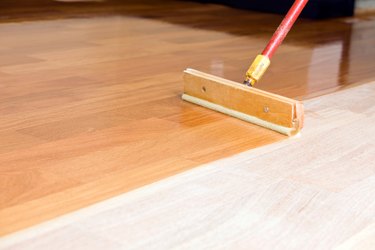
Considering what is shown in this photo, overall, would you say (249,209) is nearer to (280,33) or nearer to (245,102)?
(245,102)

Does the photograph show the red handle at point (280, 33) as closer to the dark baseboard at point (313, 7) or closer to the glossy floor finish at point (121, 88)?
the glossy floor finish at point (121, 88)

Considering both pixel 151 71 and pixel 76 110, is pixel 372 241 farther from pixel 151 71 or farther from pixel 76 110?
pixel 151 71

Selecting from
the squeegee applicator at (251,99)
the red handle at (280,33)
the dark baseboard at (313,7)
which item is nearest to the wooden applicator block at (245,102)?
the squeegee applicator at (251,99)

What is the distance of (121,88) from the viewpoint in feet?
5.08

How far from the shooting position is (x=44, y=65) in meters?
1.76

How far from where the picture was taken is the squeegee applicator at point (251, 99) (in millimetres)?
1226

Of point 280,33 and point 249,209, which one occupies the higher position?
point 280,33

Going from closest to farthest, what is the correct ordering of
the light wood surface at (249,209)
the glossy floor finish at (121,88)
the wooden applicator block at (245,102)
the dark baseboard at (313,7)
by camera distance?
1. the light wood surface at (249,209)
2. the glossy floor finish at (121,88)
3. the wooden applicator block at (245,102)
4. the dark baseboard at (313,7)

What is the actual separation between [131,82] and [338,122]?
52cm

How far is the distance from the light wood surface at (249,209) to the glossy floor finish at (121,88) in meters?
0.04

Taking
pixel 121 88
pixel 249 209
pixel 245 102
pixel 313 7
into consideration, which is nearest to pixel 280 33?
pixel 245 102

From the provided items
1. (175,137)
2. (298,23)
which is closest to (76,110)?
(175,137)

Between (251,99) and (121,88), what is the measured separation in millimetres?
378

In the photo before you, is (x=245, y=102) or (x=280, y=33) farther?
(x=280, y=33)
